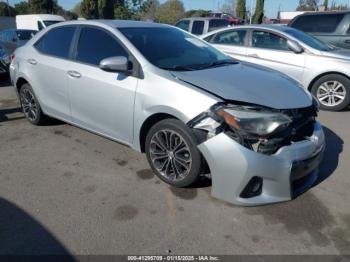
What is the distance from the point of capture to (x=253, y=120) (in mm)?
2850

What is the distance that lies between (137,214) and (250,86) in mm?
1615

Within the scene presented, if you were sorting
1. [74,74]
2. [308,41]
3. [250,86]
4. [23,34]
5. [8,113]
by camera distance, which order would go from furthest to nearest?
[23,34] → [308,41] → [8,113] → [74,74] → [250,86]

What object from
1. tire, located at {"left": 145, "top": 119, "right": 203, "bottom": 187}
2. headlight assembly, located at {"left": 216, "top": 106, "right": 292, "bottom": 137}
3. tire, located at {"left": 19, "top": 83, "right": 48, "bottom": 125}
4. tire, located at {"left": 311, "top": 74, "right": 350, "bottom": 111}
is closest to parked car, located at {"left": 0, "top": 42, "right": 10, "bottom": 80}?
tire, located at {"left": 19, "top": 83, "right": 48, "bottom": 125}

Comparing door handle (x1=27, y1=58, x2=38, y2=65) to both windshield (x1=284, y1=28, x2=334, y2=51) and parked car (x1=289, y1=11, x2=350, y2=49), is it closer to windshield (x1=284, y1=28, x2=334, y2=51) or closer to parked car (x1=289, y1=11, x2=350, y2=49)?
windshield (x1=284, y1=28, x2=334, y2=51)

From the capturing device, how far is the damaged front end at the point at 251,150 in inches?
111

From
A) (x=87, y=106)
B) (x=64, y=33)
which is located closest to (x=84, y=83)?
(x=87, y=106)

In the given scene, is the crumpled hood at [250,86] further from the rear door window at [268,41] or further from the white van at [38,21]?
the white van at [38,21]

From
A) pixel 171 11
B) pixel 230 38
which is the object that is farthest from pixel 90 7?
pixel 171 11

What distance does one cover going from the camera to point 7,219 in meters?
2.96

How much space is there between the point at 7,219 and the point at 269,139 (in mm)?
2399

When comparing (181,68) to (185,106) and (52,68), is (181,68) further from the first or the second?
(52,68)

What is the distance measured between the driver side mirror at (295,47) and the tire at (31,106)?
4773 mm

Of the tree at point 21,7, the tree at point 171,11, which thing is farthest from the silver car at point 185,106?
the tree at point 21,7

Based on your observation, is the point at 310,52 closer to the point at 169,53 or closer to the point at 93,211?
the point at 169,53
